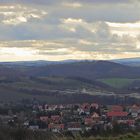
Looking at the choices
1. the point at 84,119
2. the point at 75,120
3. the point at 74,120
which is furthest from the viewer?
the point at 75,120

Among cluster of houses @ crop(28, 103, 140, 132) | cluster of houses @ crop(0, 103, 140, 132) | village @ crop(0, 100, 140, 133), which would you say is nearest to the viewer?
village @ crop(0, 100, 140, 133)

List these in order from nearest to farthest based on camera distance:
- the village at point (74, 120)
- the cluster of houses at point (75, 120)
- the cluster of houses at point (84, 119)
A: the village at point (74, 120) < the cluster of houses at point (75, 120) < the cluster of houses at point (84, 119)

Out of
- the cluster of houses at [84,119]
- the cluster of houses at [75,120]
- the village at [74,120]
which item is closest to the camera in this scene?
the village at [74,120]

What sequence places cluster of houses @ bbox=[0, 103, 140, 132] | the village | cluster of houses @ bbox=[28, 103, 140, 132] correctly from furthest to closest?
cluster of houses @ bbox=[28, 103, 140, 132] → cluster of houses @ bbox=[0, 103, 140, 132] → the village

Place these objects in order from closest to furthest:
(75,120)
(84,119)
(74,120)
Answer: (84,119) → (74,120) → (75,120)

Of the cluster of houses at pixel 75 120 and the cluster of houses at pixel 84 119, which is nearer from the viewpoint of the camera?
the cluster of houses at pixel 75 120

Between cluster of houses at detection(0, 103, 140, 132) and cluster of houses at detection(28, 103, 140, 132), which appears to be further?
cluster of houses at detection(28, 103, 140, 132)

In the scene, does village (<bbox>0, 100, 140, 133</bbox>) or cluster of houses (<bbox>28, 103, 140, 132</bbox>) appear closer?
village (<bbox>0, 100, 140, 133</bbox>)

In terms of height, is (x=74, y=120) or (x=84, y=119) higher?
(x=84, y=119)

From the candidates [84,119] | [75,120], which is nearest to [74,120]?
[75,120]

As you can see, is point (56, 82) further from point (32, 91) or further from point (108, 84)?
point (32, 91)

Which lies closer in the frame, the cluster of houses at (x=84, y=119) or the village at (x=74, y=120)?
the village at (x=74, y=120)

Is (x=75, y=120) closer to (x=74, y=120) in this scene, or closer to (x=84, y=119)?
(x=74, y=120)
